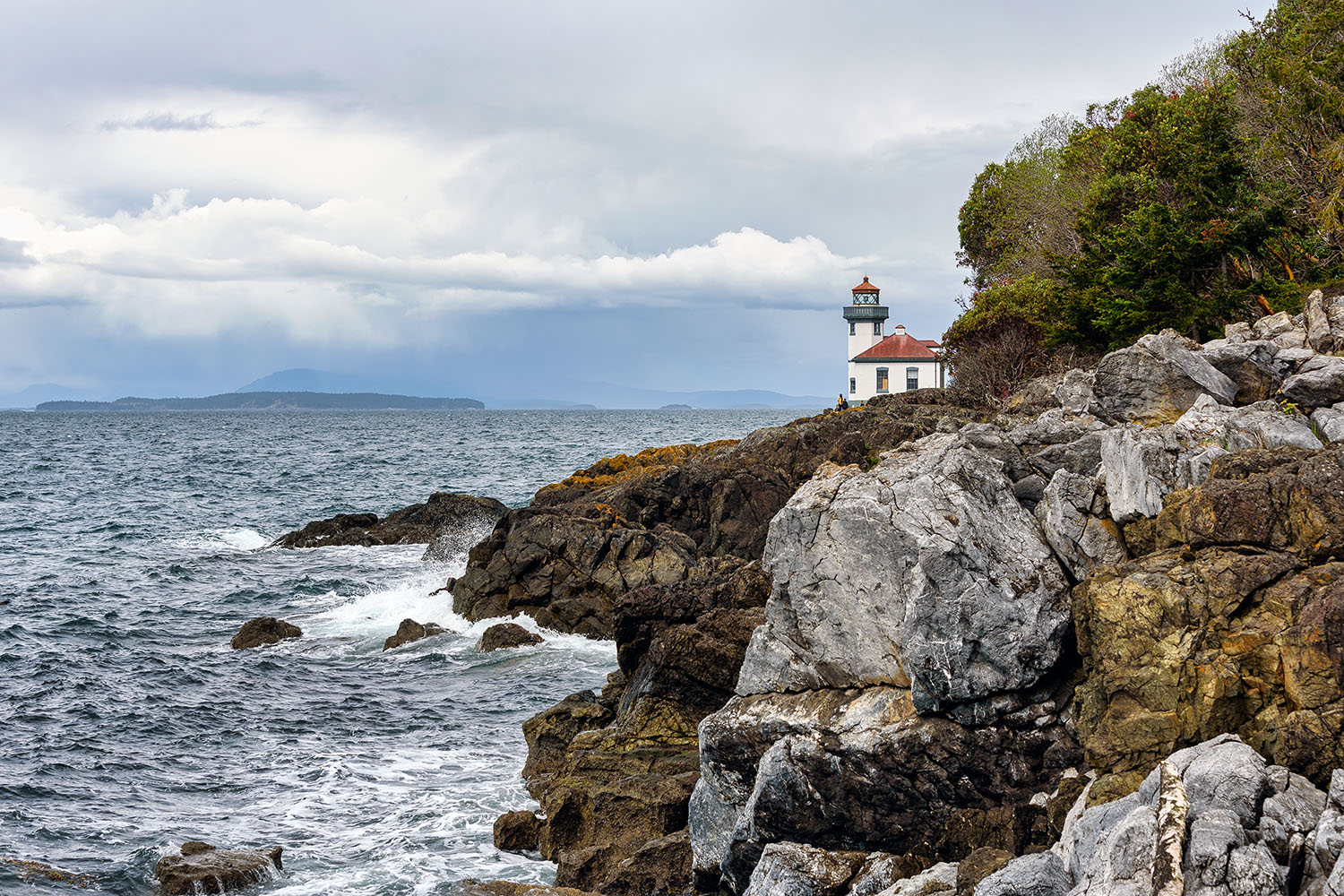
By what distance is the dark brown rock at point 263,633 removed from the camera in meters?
27.1

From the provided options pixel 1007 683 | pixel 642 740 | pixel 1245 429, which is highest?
pixel 1245 429

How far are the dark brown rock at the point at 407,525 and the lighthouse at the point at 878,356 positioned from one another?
38121mm

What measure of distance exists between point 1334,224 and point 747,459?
57.3 feet

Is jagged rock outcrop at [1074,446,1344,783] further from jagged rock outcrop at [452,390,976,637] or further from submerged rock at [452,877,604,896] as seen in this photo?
jagged rock outcrop at [452,390,976,637]

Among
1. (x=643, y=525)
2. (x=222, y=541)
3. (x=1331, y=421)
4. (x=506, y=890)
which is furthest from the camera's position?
(x=222, y=541)

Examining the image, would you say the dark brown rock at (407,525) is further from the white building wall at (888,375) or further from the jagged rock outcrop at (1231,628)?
the white building wall at (888,375)

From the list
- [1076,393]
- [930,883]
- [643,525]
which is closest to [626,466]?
[643,525]

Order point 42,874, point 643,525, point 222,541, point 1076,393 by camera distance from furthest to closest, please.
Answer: point 222,541 < point 643,525 < point 1076,393 < point 42,874

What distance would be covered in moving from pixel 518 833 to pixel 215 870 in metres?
4.07

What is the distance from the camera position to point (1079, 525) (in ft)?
38.5

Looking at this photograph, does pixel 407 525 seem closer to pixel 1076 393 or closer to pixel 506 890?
pixel 1076 393

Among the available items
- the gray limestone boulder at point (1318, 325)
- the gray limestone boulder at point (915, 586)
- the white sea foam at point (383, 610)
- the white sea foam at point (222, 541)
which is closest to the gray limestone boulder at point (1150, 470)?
the gray limestone boulder at point (915, 586)

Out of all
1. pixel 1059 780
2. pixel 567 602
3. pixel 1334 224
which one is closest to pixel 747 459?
pixel 567 602

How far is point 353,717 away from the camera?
21.3m
